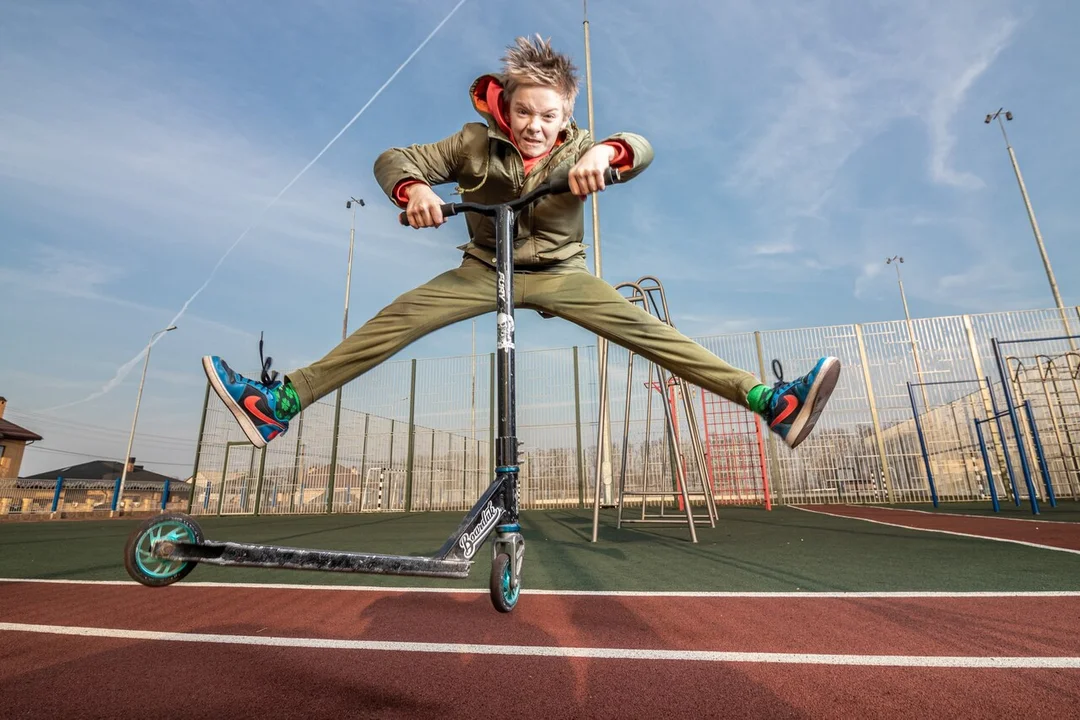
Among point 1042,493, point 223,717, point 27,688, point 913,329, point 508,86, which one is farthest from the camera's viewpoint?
point 913,329

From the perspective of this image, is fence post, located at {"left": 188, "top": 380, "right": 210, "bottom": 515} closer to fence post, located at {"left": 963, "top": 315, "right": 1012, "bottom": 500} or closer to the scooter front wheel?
the scooter front wheel

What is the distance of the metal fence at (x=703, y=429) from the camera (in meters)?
10.6

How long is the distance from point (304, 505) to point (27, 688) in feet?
44.0

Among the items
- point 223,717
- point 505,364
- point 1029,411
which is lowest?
point 223,717

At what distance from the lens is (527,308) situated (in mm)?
2275

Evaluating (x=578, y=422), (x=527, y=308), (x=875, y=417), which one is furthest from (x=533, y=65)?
(x=875, y=417)

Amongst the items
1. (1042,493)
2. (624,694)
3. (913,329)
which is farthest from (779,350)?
(624,694)

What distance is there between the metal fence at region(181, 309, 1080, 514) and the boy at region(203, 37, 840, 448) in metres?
7.76

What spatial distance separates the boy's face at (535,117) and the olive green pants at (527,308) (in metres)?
0.54

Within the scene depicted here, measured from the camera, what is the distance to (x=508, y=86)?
218 centimetres

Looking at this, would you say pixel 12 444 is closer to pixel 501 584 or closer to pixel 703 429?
pixel 703 429

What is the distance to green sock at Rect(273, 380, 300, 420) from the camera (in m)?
1.83

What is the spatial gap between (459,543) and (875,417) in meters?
12.1

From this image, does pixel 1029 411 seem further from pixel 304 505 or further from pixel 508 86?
pixel 304 505
